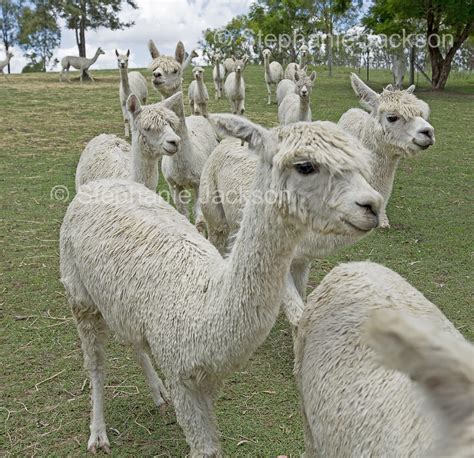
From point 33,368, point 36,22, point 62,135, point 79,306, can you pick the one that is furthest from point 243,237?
Answer: point 36,22

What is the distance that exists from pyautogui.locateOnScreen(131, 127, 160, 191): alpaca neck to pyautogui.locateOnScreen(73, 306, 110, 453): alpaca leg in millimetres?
1768

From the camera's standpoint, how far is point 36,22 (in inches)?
1382

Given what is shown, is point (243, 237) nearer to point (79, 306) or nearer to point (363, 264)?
point (363, 264)

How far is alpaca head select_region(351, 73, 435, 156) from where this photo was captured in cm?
511

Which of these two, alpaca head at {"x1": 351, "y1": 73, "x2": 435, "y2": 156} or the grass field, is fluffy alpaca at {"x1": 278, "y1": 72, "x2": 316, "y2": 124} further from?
the grass field

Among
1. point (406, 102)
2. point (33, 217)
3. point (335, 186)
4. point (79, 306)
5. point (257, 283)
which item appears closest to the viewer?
point (335, 186)

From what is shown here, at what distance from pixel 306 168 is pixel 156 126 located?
290 centimetres

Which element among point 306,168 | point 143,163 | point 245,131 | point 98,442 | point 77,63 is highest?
point 77,63

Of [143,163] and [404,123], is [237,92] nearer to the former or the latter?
[404,123]

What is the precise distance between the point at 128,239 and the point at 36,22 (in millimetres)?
37234

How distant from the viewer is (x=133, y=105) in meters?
4.89
